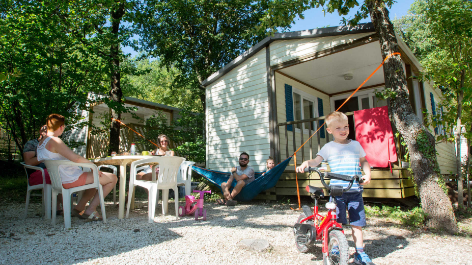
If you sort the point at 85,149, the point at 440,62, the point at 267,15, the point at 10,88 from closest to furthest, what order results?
the point at 440,62 → the point at 267,15 → the point at 10,88 → the point at 85,149

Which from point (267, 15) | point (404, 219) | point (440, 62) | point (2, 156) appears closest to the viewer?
point (404, 219)

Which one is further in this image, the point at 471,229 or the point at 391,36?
the point at 391,36

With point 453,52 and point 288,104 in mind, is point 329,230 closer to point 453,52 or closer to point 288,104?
point 453,52

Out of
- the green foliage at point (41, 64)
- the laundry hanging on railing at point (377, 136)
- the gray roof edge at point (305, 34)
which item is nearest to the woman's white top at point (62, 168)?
the green foliage at point (41, 64)

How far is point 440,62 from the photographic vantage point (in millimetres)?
4219

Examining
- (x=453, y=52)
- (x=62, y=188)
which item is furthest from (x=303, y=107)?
(x=62, y=188)

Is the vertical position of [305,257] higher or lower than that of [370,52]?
lower

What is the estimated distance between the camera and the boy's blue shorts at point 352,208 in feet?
6.48

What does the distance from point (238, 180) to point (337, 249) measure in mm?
3126

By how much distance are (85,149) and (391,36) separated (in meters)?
11.1

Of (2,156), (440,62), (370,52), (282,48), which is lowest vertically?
(2,156)

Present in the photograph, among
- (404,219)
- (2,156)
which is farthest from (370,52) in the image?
(2,156)

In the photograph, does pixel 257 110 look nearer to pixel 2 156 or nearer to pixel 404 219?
pixel 404 219

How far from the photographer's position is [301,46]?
559 cm
